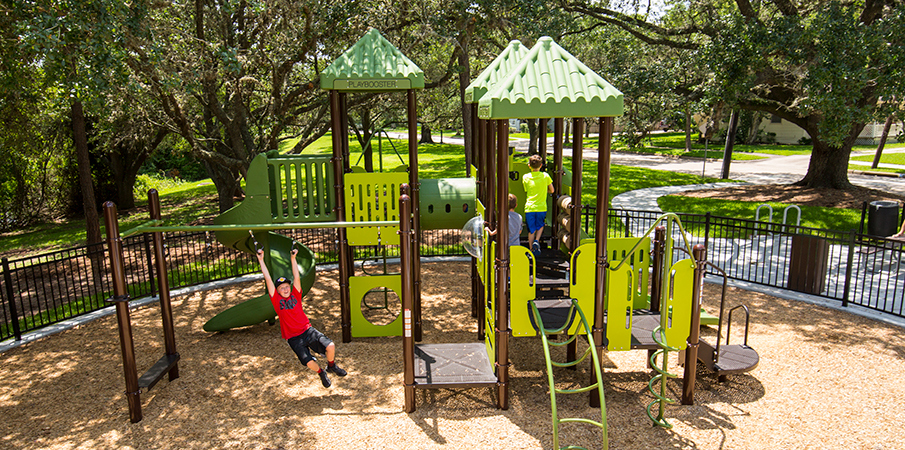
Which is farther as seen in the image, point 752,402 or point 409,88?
point 409,88

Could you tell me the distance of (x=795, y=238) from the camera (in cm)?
1048

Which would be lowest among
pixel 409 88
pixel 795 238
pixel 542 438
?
pixel 542 438

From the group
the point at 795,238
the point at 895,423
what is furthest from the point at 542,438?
the point at 795,238

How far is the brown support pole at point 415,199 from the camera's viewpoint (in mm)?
8406

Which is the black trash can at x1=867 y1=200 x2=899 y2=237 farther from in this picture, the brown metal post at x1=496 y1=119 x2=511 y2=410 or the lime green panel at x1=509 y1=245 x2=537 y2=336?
the brown metal post at x1=496 y1=119 x2=511 y2=410

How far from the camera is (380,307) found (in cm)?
1048

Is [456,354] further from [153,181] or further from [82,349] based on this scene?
[153,181]

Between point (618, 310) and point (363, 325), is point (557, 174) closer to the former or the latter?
point (618, 310)

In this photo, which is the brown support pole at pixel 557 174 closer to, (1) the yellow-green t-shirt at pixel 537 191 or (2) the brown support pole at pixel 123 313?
(1) the yellow-green t-shirt at pixel 537 191

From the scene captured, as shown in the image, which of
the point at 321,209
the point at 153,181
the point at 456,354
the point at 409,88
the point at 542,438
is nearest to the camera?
the point at 542,438

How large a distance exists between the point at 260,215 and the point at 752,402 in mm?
6959

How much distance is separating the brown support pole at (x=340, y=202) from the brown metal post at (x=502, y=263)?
2.86 m

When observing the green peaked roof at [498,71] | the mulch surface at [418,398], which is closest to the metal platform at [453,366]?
the mulch surface at [418,398]

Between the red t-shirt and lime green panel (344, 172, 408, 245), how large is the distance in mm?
1895
